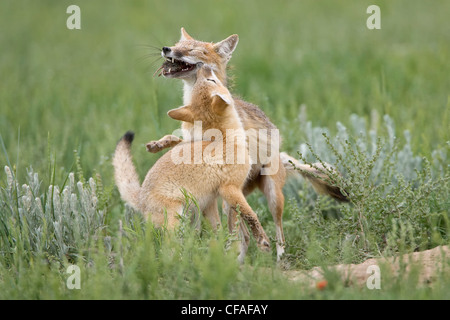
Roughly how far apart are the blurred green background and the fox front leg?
966 millimetres

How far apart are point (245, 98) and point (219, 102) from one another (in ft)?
13.7

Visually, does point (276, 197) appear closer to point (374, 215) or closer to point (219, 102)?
point (374, 215)

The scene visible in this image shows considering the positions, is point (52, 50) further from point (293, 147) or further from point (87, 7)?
point (293, 147)

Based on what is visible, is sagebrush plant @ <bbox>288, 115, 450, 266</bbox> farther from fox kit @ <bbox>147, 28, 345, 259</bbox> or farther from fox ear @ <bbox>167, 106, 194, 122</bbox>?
fox ear @ <bbox>167, 106, 194, 122</bbox>

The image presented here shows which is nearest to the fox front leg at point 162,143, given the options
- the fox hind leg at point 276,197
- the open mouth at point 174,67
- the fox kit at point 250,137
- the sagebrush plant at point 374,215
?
Answer: the fox kit at point 250,137

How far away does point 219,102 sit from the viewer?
5.57m

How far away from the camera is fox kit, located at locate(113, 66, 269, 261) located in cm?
541

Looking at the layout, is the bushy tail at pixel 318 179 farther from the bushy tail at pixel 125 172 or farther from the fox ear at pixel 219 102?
the bushy tail at pixel 125 172

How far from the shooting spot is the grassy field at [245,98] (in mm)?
4590

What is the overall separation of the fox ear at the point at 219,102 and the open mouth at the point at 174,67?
2.72ft

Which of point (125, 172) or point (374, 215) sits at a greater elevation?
point (125, 172)

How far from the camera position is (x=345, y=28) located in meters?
14.6

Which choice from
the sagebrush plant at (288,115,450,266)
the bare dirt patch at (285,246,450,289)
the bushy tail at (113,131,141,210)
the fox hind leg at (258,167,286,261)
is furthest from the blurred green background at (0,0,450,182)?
the bare dirt patch at (285,246,450,289)

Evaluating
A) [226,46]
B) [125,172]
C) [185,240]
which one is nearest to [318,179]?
[226,46]
